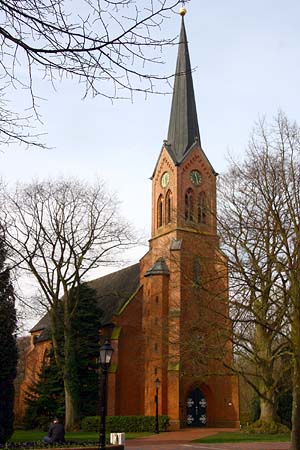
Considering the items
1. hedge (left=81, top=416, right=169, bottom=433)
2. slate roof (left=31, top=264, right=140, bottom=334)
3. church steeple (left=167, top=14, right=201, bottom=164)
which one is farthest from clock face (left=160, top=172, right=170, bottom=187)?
hedge (left=81, top=416, right=169, bottom=433)

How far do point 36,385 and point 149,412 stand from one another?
8.81m

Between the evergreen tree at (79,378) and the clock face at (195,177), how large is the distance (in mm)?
12166

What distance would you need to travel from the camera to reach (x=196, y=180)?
43.9 metres

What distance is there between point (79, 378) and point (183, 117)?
22652 millimetres

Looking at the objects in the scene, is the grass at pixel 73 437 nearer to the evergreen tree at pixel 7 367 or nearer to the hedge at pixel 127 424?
the hedge at pixel 127 424

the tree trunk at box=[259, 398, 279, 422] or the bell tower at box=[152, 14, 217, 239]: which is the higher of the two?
the bell tower at box=[152, 14, 217, 239]

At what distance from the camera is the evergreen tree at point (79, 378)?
3750cm

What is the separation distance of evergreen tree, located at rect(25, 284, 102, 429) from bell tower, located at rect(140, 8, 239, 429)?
3793mm

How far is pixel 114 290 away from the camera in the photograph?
157 ft

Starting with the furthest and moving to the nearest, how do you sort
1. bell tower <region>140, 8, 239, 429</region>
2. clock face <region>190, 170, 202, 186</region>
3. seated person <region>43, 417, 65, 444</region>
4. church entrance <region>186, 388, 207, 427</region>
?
1. clock face <region>190, 170, 202, 186</region>
2. church entrance <region>186, 388, 207, 427</region>
3. bell tower <region>140, 8, 239, 429</region>
4. seated person <region>43, 417, 65, 444</region>

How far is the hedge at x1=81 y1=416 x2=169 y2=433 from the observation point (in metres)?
33.5

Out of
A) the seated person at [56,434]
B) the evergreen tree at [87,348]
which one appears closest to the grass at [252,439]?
the seated person at [56,434]

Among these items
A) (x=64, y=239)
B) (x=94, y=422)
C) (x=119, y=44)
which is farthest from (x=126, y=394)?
(x=119, y=44)

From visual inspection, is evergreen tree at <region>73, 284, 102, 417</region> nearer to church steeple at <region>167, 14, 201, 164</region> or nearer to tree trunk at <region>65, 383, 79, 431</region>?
tree trunk at <region>65, 383, 79, 431</region>
